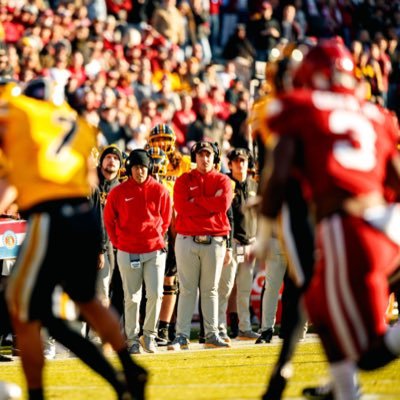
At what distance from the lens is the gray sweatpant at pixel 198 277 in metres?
11.0

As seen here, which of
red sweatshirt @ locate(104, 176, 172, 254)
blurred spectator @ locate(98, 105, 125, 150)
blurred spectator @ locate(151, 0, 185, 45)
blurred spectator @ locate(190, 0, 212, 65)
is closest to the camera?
red sweatshirt @ locate(104, 176, 172, 254)

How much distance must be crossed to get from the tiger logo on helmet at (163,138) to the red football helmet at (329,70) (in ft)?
22.1

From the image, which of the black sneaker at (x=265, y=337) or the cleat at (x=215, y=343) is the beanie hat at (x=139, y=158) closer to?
the cleat at (x=215, y=343)

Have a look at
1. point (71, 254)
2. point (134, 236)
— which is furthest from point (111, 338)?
point (134, 236)

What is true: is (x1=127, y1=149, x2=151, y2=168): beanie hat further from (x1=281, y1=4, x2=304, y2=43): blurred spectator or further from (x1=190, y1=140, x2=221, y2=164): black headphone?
(x1=281, y1=4, x2=304, y2=43): blurred spectator

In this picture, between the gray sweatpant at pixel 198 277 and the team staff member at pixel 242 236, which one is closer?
the gray sweatpant at pixel 198 277

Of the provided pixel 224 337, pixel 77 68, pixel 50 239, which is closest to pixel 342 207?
pixel 50 239

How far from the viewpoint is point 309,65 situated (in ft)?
17.9

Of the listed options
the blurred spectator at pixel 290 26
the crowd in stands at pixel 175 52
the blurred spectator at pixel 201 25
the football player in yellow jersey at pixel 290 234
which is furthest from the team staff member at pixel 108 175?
the blurred spectator at pixel 290 26

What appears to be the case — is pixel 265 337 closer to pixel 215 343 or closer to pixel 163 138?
pixel 215 343

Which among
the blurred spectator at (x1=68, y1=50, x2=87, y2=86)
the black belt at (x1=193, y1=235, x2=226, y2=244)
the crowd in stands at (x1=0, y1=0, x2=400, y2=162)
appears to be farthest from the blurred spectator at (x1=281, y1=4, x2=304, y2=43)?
the black belt at (x1=193, y1=235, x2=226, y2=244)

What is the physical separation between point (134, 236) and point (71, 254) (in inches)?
193

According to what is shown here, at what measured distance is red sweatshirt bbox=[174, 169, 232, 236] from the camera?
36.4 ft

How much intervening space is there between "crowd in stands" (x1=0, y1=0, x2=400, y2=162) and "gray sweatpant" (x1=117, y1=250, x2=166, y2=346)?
3371mm
